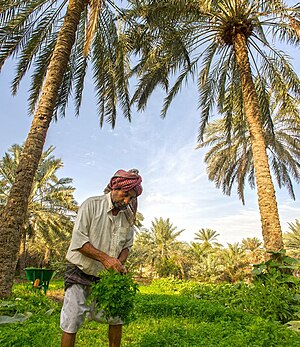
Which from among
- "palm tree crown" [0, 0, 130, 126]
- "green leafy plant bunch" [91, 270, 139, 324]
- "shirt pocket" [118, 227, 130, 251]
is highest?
"palm tree crown" [0, 0, 130, 126]

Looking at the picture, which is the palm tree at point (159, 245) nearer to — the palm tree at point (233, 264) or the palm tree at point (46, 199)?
the palm tree at point (233, 264)

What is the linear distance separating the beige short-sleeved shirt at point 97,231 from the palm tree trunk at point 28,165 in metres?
3.75

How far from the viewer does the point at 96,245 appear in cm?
303

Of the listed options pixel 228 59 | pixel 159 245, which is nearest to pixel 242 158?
pixel 228 59

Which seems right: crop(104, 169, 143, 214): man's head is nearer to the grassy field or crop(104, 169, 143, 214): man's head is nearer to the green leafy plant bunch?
the green leafy plant bunch

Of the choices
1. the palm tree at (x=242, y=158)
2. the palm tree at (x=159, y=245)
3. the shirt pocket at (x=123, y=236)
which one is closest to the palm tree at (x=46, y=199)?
the palm tree at (x=242, y=158)

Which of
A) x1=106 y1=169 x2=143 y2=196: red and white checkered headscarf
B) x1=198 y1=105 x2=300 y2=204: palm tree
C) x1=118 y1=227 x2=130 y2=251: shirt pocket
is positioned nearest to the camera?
x1=106 y1=169 x2=143 y2=196: red and white checkered headscarf

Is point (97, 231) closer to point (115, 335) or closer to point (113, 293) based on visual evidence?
point (113, 293)

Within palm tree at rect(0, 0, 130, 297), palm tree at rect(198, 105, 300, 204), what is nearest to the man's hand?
palm tree at rect(0, 0, 130, 297)

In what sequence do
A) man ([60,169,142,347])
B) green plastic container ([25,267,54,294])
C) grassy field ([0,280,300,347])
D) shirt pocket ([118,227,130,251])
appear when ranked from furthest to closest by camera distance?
green plastic container ([25,267,54,294]) < grassy field ([0,280,300,347]) < shirt pocket ([118,227,130,251]) < man ([60,169,142,347])

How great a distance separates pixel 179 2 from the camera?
28.4 feet

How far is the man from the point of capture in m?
2.86

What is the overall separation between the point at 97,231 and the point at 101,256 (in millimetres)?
266

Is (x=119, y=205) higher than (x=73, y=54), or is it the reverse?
(x=73, y=54)
